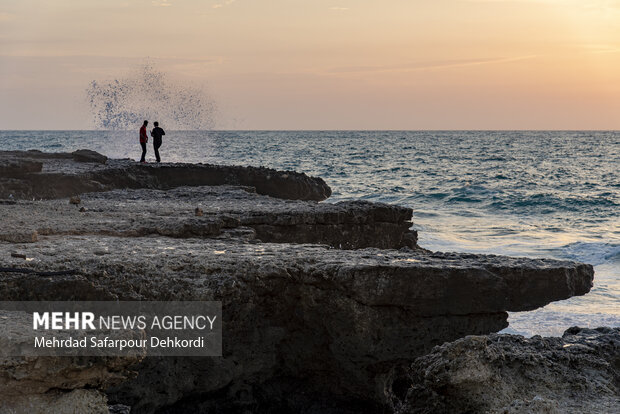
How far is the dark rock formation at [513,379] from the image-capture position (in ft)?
11.5

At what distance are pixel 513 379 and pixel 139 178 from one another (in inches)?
373

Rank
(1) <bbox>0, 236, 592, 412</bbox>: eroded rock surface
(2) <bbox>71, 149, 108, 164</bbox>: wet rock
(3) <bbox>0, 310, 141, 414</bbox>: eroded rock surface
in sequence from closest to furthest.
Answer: (3) <bbox>0, 310, 141, 414</bbox>: eroded rock surface → (1) <bbox>0, 236, 592, 412</bbox>: eroded rock surface → (2) <bbox>71, 149, 108, 164</bbox>: wet rock

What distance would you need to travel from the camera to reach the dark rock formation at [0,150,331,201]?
1066cm

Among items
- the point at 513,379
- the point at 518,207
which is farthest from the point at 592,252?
the point at 513,379

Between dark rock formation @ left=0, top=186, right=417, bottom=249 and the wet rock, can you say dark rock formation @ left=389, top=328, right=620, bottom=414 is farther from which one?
the wet rock

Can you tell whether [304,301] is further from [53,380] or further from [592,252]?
[592,252]

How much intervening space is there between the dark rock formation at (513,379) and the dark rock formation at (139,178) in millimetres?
8292

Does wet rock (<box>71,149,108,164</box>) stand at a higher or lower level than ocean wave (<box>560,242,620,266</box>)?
higher

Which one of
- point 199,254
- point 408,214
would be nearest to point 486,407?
point 199,254

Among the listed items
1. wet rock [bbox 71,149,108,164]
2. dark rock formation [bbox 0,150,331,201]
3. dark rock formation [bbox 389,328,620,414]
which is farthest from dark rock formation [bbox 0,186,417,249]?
wet rock [bbox 71,149,108,164]

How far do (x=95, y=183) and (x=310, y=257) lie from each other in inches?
277

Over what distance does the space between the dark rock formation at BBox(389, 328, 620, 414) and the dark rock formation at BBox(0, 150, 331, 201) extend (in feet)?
27.2

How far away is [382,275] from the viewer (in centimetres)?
457

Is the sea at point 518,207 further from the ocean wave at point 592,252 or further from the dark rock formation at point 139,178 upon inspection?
the dark rock formation at point 139,178
